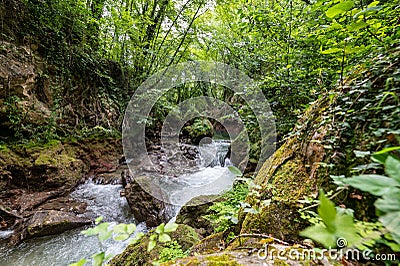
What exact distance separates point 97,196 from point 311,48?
19.2 ft

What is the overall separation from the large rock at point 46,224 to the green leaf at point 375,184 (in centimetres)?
483

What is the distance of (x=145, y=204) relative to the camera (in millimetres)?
4426

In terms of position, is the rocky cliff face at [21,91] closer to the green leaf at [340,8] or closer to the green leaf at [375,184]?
the green leaf at [340,8]

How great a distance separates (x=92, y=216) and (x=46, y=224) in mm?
848

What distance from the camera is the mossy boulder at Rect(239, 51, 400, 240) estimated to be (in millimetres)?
966

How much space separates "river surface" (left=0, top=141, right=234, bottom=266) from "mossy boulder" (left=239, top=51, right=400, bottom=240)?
6.03ft

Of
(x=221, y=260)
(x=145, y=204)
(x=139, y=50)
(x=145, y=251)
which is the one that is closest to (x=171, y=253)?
(x=145, y=251)

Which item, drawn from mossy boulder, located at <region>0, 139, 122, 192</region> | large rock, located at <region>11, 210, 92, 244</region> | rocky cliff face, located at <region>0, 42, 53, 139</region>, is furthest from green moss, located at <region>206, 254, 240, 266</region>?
rocky cliff face, located at <region>0, 42, 53, 139</region>

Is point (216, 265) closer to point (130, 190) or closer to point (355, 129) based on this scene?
point (355, 129)

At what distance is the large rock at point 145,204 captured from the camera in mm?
4277

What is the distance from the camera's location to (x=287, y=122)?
3.36 m

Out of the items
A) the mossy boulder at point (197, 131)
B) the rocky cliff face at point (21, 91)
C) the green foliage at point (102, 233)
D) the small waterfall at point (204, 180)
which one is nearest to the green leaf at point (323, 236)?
the green foliage at point (102, 233)

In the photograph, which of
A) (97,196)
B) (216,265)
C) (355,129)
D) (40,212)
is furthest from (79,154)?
(355,129)

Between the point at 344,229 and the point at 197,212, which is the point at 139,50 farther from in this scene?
the point at 344,229
